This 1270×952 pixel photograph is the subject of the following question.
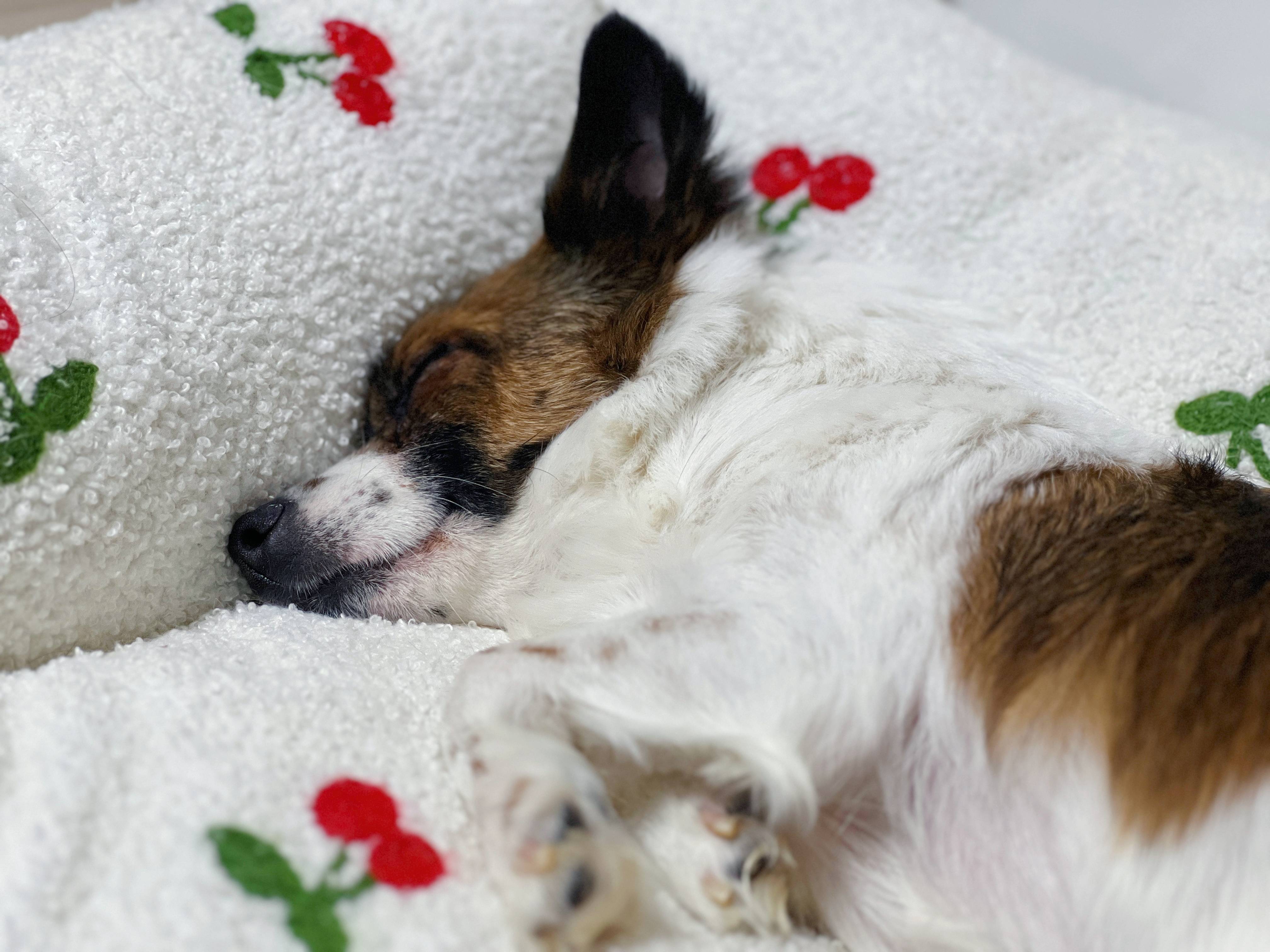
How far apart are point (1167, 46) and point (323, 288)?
8.65ft

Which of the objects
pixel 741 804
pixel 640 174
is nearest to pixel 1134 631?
pixel 741 804

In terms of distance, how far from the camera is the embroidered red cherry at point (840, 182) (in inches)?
94.9

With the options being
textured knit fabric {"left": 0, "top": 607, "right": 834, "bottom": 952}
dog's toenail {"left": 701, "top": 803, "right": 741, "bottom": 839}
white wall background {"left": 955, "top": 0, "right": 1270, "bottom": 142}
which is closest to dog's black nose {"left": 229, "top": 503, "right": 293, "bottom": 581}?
textured knit fabric {"left": 0, "top": 607, "right": 834, "bottom": 952}

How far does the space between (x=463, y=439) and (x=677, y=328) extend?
42 cm

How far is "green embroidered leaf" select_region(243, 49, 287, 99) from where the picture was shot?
2.06 m

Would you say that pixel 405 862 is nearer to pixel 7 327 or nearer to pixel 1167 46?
pixel 7 327

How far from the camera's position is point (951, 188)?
7.89 ft

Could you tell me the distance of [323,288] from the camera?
6.59 feet

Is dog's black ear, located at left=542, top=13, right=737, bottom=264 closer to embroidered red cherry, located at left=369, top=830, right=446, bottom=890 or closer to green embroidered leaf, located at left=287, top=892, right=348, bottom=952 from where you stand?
embroidered red cherry, located at left=369, top=830, right=446, bottom=890

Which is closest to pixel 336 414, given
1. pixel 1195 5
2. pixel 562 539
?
pixel 562 539

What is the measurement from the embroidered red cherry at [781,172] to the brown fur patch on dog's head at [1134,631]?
1.13 metres

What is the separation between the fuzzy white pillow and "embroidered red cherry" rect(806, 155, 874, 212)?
601mm

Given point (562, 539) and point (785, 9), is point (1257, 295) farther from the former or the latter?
point (562, 539)

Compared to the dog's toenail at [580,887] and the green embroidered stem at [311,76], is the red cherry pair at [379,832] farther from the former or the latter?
the green embroidered stem at [311,76]
